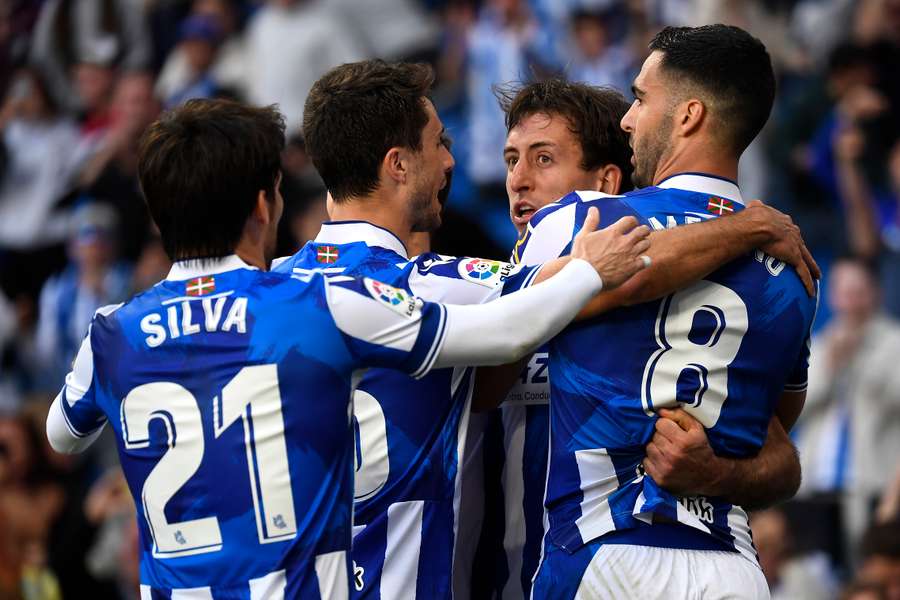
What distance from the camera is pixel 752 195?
34.4ft

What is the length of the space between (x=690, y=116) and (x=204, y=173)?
1487mm

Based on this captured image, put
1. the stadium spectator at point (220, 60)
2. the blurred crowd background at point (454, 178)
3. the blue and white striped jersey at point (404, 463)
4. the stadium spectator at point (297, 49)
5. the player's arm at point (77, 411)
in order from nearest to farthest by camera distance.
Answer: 1. the player's arm at point (77, 411)
2. the blue and white striped jersey at point (404, 463)
3. the blurred crowd background at point (454, 178)
4. the stadium spectator at point (297, 49)
5. the stadium spectator at point (220, 60)

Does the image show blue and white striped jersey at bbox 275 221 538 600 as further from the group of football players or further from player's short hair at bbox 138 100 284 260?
player's short hair at bbox 138 100 284 260

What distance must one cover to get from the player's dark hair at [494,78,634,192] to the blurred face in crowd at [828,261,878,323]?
4417mm

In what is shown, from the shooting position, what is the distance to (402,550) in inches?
170

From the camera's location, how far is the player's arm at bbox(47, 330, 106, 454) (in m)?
3.95

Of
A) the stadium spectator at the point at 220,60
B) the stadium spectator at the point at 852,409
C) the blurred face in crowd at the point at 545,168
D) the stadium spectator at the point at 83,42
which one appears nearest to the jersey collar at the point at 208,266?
the blurred face in crowd at the point at 545,168

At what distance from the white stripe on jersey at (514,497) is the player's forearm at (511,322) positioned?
0.93 meters

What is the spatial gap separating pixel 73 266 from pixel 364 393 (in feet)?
30.0

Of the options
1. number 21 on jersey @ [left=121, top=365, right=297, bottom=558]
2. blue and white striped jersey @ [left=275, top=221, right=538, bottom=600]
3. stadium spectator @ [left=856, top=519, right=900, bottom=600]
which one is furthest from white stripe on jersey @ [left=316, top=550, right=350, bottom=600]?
stadium spectator @ [left=856, top=519, right=900, bottom=600]

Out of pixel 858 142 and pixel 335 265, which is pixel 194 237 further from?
pixel 858 142

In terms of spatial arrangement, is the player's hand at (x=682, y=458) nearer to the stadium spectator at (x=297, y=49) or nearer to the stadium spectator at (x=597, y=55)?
the stadium spectator at (x=597, y=55)

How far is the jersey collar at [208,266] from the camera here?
3801mm

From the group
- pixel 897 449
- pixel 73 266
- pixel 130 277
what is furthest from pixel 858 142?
pixel 73 266
